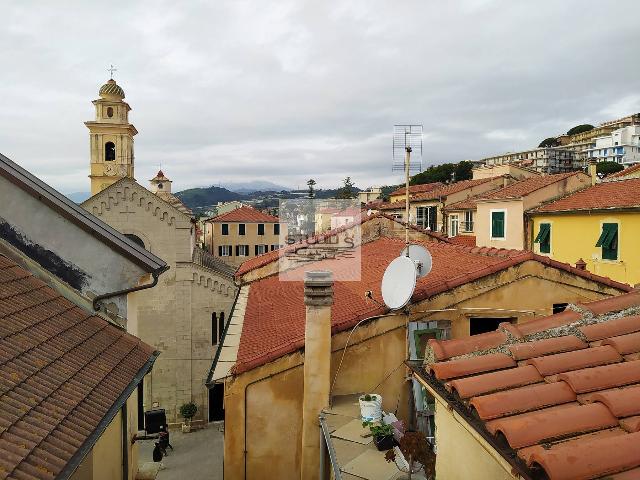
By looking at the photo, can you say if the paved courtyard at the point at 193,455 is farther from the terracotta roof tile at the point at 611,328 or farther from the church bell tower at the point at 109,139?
the terracotta roof tile at the point at 611,328

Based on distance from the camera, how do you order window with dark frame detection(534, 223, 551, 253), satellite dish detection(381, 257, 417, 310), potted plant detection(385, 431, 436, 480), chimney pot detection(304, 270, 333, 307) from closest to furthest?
1. potted plant detection(385, 431, 436, 480)
2. satellite dish detection(381, 257, 417, 310)
3. chimney pot detection(304, 270, 333, 307)
4. window with dark frame detection(534, 223, 551, 253)

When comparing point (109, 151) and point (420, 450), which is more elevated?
point (109, 151)

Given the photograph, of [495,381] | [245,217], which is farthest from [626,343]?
[245,217]

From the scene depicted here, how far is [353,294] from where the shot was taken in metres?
11.3

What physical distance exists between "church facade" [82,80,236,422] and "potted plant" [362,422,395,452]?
19913 millimetres

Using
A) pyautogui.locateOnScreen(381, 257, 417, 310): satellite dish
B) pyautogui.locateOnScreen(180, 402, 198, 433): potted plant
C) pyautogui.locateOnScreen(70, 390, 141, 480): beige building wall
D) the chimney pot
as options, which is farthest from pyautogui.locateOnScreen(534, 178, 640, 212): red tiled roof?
pyautogui.locateOnScreen(180, 402, 198, 433): potted plant

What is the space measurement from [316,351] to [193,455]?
57.8 feet

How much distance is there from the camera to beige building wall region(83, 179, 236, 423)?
25.6 metres

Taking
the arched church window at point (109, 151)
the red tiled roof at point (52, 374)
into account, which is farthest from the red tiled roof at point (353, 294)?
the arched church window at point (109, 151)

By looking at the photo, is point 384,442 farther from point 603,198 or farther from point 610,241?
point 603,198

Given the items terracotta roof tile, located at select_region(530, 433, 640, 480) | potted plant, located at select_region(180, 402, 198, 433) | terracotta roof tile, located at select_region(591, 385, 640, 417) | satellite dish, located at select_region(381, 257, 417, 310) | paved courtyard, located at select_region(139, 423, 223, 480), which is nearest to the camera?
terracotta roof tile, located at select_region(530, 433, 640, 480)

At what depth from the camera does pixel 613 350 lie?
3.79 metres

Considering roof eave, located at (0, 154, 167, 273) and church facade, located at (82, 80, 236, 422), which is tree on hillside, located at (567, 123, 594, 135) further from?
roof eave, located at (0, 154, 167, 273)

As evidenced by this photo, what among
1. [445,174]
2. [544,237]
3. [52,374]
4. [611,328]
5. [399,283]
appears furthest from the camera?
[445,174]
